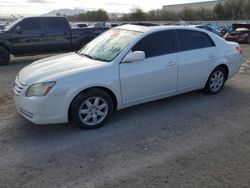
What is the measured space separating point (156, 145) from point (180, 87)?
191 centimetres

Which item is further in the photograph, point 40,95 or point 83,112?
point 83,112

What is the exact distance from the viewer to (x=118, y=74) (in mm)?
4855

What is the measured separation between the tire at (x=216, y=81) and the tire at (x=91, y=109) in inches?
101

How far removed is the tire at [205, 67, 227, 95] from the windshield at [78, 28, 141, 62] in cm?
206

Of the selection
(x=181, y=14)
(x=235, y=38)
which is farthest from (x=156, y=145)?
(x=181, y=14)

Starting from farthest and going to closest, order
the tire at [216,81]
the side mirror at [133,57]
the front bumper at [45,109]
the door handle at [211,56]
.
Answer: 1. the tire at [216,81]
2. the door handle at [211,56]
3. the side mirror at [133,57]
4. the front bumper at [45,109]

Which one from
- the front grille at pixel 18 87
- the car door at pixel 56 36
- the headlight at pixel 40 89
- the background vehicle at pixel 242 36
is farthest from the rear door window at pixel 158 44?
the background vehicle at pixel 242 36

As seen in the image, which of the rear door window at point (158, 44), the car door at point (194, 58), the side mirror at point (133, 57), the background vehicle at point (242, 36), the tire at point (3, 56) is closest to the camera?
the side mirror at point (133, 57)

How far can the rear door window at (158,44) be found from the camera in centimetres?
526

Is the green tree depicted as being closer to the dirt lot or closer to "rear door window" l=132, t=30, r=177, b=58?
"rear door window" l=132, t=30, r=177, b=58

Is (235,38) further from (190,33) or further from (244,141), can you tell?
(244,141)

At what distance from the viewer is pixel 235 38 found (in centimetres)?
2303

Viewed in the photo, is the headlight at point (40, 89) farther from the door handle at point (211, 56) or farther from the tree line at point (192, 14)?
the tree line at point (192, 14)

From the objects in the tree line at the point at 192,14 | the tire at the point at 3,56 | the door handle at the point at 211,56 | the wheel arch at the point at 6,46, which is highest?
the door handle at the point at 211,56
